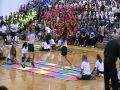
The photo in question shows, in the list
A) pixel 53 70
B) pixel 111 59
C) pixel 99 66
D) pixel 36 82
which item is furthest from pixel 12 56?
pixel 111 59

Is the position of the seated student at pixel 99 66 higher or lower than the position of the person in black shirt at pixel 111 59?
lower

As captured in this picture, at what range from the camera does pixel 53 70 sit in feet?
41.9

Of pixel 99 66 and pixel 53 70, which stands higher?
pixel 99 66

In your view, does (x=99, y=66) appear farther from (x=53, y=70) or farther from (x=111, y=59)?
(x=111, y=59)

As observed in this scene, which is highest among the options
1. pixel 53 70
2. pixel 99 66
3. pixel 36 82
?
pixel 99 66

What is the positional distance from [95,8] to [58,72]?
39.4 feet

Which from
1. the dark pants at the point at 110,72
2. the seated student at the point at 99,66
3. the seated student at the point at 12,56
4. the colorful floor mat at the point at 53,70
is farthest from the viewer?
the seated student at the point at 12,56

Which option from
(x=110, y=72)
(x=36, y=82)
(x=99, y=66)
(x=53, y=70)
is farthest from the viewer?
(x=53, y=70)

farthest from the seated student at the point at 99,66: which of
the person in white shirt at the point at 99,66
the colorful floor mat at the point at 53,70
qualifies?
the colorful floor mat at the point at 53,70

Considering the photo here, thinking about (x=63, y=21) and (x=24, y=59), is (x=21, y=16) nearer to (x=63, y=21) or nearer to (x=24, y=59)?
(x=63, y=21)

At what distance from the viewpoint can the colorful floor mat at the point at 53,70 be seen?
38.7ft

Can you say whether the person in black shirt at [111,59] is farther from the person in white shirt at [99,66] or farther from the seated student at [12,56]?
the seated student at [12,56]

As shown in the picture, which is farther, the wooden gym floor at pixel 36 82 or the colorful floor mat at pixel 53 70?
the colorful floor mat at pixel 53 70

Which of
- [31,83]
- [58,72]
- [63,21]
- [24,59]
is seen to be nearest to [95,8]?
[63,21]
